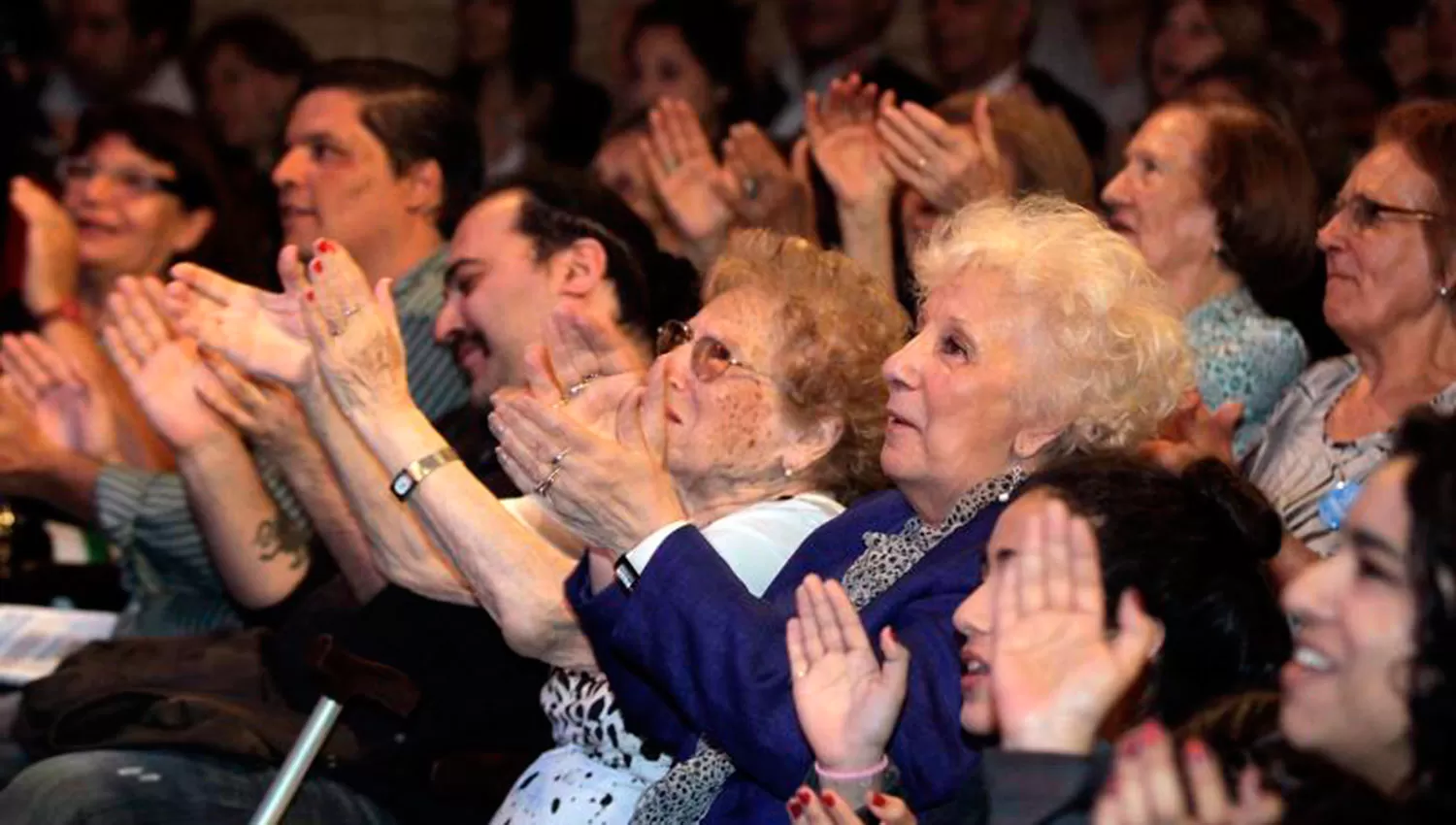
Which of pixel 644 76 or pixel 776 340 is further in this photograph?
pixel 644 76

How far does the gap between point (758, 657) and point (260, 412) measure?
55.3 inches

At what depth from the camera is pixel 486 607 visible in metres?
3.27

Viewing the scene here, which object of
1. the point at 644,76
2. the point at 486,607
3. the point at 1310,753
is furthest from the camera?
the point at 644,76

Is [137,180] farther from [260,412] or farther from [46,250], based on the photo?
[260,412]

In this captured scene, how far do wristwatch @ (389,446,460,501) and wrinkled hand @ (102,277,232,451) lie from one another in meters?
0.88

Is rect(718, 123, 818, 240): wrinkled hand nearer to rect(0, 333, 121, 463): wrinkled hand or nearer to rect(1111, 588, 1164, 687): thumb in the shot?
rect(0, 333, 121, 463): wrinkled hand

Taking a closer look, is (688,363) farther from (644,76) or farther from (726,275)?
(644,76)

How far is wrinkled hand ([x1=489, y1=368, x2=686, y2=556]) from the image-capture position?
2.93 metres

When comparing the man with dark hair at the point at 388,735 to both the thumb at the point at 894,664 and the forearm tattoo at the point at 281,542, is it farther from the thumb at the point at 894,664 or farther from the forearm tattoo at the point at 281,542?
the thumb at the point at 894,664

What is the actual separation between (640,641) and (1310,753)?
90 cm

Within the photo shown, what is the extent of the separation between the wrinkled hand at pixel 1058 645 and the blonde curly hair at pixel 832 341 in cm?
95

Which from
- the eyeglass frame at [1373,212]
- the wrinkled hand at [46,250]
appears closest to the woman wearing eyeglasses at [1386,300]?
the eyeglass frame at [1373,212]

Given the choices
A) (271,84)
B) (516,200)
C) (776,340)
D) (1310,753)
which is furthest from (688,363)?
(271,84)

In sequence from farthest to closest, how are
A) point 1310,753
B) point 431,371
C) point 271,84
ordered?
point 271,84 < point 431,371 < point 1310,753
